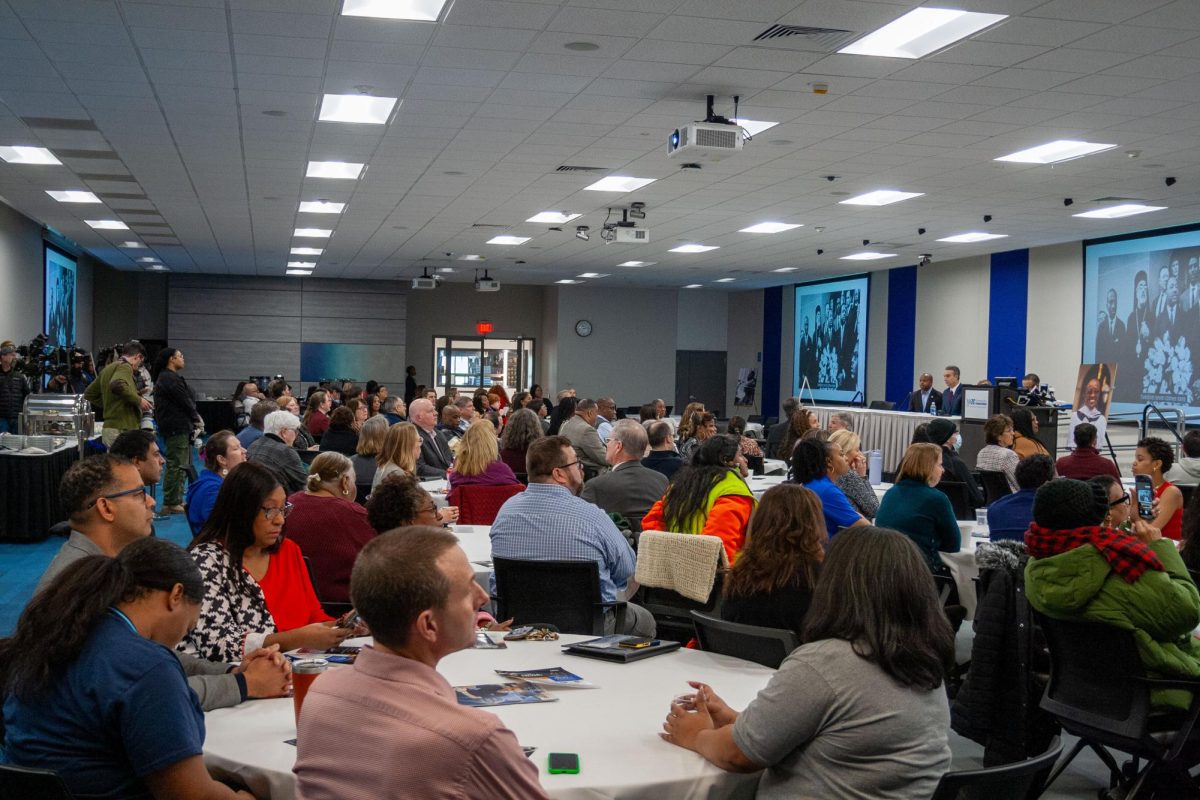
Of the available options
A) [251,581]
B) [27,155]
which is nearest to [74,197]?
[27,155]

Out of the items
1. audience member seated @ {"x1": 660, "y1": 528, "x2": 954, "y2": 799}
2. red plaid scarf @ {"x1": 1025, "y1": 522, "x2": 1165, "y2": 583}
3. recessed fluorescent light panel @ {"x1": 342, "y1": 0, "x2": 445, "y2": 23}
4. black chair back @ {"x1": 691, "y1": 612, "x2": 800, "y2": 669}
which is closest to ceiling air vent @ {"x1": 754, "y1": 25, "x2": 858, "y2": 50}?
recessed fluorescent light panel @ {"x1": 342, "y1": 0, "x2": 445, "y2": 23}

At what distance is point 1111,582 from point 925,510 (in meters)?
1.84

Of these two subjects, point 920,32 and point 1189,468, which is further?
point 1189,468

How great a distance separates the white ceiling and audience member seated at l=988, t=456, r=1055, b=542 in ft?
7.69

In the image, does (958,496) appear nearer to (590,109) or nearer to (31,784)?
(590,109)

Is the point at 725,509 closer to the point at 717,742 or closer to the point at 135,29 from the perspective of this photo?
the point at 717,742

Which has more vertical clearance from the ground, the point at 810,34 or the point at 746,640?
the point at 810,34

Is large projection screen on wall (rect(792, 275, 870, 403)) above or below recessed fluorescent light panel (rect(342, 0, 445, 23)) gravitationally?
below

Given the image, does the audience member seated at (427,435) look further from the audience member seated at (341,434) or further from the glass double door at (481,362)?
the glass double door at (481,362)

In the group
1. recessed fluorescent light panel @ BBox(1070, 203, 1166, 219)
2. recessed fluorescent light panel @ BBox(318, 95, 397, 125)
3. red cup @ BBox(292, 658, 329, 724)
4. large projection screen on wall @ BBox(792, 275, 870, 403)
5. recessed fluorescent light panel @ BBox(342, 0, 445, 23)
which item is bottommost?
red cup @ BBox(292, 658, 329, 724)

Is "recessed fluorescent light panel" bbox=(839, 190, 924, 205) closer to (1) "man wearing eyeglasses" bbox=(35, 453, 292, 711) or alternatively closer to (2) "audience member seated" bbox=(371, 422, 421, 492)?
(2) "audience member seated" bbox=(371, 422, 421, 492)

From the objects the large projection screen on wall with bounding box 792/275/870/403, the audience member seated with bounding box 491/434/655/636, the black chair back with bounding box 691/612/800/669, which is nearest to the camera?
the black chair back with bounding box 691/612/800/669

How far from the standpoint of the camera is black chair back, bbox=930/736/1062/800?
209cm

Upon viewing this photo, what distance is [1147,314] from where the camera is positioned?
46.5 ft
